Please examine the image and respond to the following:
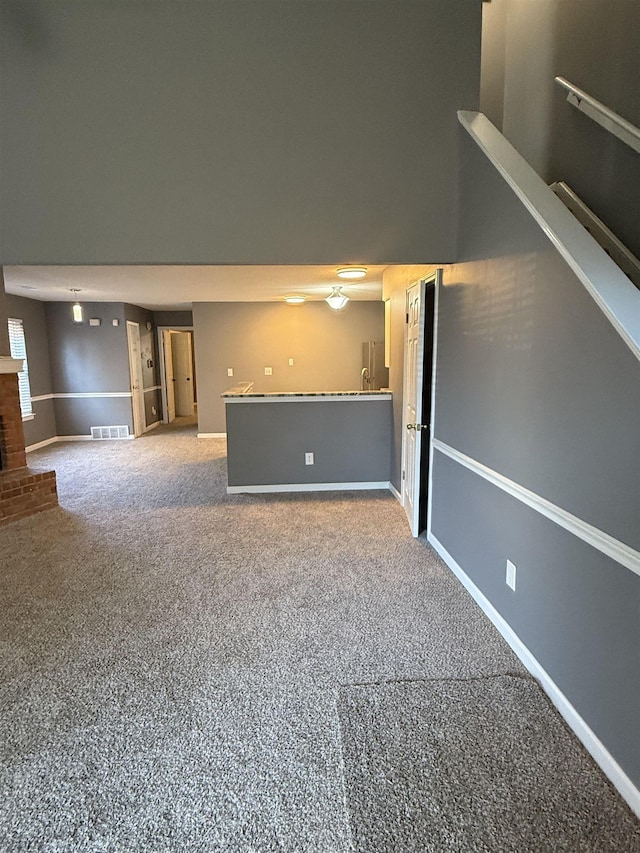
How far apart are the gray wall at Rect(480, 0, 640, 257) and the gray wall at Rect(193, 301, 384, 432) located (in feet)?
12.0

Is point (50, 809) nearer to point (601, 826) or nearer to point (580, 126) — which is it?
point (601, 826)

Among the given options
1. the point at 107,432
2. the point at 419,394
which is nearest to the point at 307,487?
the point at 419,394

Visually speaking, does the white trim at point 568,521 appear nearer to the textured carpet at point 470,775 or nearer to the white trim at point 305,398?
the textured carpet at point 470,775

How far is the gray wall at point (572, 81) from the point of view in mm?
2535

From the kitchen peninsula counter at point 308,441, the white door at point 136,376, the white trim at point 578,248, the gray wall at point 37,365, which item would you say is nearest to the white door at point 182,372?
the white door at point 136,376

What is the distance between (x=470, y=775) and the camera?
151cm

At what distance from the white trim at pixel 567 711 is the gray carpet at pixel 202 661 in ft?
0.22

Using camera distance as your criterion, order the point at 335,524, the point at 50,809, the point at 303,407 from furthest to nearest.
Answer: the point at 303,407 < the point at 335,524 < the point at 50,809

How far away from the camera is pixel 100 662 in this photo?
2.11 meters

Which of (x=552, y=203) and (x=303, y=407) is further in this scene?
(x=303, y=407)

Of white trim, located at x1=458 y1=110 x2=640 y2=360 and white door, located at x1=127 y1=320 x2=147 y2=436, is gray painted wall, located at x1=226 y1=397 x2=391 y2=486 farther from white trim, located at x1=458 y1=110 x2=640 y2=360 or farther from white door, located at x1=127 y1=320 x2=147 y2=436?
white door, located at x1=127 y1=320 x2=147 y2=436

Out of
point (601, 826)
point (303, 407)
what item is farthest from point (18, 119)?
point (601, 826)

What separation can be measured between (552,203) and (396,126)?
1.52m

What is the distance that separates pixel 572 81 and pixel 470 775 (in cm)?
402
